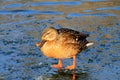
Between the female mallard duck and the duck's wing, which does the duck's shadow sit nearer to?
the female mallard duck

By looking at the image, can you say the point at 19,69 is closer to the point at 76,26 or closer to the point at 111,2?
the point at 76,26

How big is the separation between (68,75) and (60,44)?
564mm

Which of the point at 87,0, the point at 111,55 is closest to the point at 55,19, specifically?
the point at 87,0

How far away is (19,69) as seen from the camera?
745cm

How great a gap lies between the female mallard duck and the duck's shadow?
0.12m

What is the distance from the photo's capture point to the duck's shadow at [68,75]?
7.06m

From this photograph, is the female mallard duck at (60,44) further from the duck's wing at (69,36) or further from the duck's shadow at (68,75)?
the duck's shadow at (68,75)

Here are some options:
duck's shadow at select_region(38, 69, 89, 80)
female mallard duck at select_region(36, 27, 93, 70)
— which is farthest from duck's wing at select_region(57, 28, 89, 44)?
duck's shadow at select_region(38, 69, 89, 80)

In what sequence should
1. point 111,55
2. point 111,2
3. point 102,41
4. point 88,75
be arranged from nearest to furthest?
point 88,75 < point 111,55 < point 102,41 < point 111,2

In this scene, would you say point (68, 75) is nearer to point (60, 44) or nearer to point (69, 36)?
point (60, 44)

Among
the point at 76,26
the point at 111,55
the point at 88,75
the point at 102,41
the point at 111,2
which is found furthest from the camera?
the point at 111,2

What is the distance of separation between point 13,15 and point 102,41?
310cm

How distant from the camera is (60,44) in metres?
7.43

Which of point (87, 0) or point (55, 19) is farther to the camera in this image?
point (87, 0)
